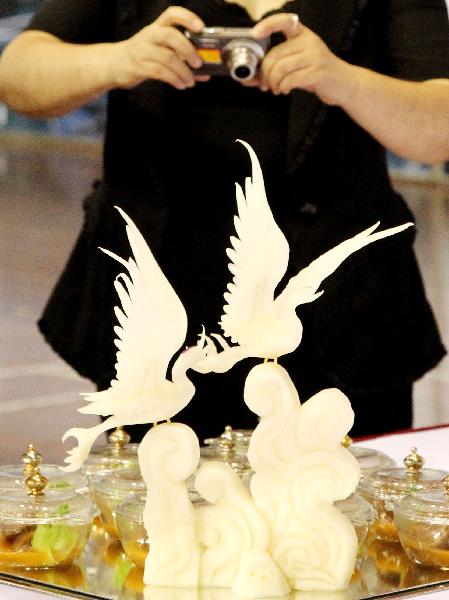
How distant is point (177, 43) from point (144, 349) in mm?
765

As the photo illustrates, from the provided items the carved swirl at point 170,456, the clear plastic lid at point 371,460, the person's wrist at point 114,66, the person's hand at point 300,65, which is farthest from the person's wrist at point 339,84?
the carved swirl at point 170,456

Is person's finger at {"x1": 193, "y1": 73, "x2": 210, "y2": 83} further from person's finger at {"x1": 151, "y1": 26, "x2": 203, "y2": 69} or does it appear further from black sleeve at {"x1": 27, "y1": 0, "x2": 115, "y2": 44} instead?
black sleeve at {"x1": 27, "y1": 0, "x2": 115, "y2": 44}

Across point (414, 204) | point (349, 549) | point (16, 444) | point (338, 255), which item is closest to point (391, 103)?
point (338, 255)

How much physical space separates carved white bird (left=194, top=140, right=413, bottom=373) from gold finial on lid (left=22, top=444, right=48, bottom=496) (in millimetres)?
175

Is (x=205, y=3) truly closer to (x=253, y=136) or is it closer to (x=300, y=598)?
(x=253, y=136)

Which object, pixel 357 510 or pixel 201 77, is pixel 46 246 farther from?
pixel 357 510

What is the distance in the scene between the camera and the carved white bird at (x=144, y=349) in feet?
3.16

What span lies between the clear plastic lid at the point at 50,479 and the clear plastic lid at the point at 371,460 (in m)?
0.27

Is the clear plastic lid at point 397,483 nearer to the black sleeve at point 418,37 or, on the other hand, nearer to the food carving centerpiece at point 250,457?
the food carving centerpiece at point 250,457

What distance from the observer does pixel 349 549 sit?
0.96 meters

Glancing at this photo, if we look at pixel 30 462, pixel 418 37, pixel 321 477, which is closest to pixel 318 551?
pixel 321 477

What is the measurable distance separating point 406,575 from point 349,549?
0.07m

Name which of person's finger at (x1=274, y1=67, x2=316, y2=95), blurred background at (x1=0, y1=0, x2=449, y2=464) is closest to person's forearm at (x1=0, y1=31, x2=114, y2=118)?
person's finger at (x1=274, y1=67, x2=316, y2=95)

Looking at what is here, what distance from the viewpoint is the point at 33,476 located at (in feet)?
3.50
